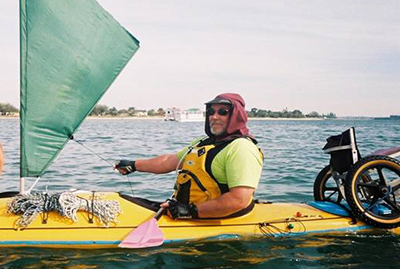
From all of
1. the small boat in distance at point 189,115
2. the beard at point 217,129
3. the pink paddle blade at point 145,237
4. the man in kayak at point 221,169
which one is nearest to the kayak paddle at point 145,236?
the pink paddle blade at point 145,237

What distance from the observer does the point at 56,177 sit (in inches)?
427

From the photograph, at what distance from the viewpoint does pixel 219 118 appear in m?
5.10

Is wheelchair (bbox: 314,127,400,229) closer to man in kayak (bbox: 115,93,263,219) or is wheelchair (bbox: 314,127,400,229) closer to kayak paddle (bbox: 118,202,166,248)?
man in kayak (bbox: 115,93,263,219)

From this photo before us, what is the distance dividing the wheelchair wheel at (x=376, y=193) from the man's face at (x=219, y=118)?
1631 millimetres

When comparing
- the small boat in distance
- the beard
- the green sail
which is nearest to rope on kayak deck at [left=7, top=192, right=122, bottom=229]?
the green sail

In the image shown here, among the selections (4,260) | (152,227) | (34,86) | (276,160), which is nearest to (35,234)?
(4,260)

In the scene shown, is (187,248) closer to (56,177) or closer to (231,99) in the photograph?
(231,99)

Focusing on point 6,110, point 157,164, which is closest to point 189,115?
point 6,110

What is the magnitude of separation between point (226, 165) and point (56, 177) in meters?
7.15

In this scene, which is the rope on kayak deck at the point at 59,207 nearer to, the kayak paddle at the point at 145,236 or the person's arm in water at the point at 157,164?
the kayak paddle at the point at 145,236

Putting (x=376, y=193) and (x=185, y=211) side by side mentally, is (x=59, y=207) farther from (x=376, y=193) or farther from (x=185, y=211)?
(x=376, y=193)

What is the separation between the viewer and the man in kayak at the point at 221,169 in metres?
4.78

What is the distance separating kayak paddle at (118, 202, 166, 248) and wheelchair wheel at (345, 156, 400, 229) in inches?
90.6

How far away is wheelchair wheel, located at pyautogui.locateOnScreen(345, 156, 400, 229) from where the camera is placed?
529 centimetres
